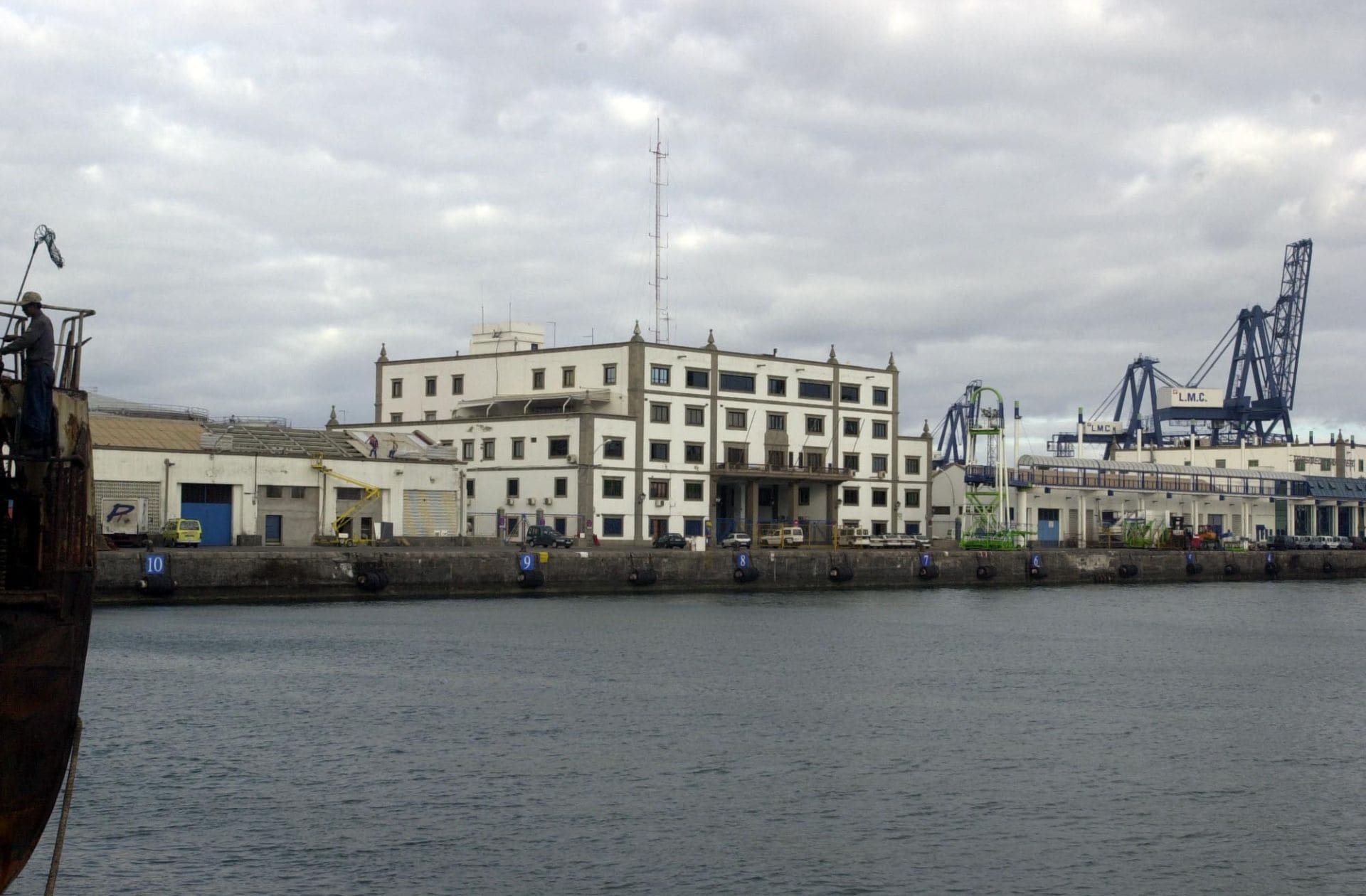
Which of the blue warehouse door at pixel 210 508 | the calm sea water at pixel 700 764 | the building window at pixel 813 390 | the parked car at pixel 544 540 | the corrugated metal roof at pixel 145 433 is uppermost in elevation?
the building window at pixel 813 390

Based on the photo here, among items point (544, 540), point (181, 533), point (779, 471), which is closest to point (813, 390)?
point (779, 471)

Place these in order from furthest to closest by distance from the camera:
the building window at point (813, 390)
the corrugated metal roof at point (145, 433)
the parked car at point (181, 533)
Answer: the building window at point (813, 390)
the corrugated metal roof at point (145, 433)
the parked car at point (181, 533)

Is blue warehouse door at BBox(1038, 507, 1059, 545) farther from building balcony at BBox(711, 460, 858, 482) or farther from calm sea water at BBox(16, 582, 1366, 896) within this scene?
calm sea water at BBox(16, 582, 1366, 896)

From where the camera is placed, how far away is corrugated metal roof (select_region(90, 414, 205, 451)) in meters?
67.1

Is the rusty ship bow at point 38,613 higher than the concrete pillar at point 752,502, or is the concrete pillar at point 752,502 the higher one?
the concrete pillar at point 752,502

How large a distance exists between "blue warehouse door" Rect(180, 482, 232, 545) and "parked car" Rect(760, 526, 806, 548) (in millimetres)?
32810

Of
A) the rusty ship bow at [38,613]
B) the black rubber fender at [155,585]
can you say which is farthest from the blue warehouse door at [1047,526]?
the rusty ship bow at [38,613]

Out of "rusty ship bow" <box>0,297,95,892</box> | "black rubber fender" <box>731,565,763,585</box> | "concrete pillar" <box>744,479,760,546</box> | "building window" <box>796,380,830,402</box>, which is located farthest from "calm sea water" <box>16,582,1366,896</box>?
"building window" <box>796,380,830,402</box>

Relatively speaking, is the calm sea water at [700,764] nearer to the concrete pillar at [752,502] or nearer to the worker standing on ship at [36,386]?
the worker standing on ship at [36,386]

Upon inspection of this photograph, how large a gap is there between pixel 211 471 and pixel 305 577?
12.5 metres

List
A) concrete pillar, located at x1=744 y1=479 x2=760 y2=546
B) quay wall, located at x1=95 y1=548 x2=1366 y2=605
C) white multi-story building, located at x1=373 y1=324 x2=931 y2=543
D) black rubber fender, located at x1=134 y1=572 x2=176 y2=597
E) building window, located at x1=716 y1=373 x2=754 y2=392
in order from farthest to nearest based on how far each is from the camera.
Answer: concrete pillar, located at x1=744 y1=479 x2=760 y2=546
building window, located at x1=716 y1=373 x2=754 y2=392
white multi-story building, located at x1=373 y1=324 x2=931 y2=543
quay wall, located at x1=95 y1=548 x2=1366 y2=605
black rubber fender, located at x1=134 y1=572 x2=176 y2=597

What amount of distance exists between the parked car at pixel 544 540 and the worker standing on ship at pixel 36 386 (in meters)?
65.8

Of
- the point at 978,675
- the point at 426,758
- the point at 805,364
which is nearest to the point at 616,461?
the point at 805,364

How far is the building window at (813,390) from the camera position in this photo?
96375 mm
